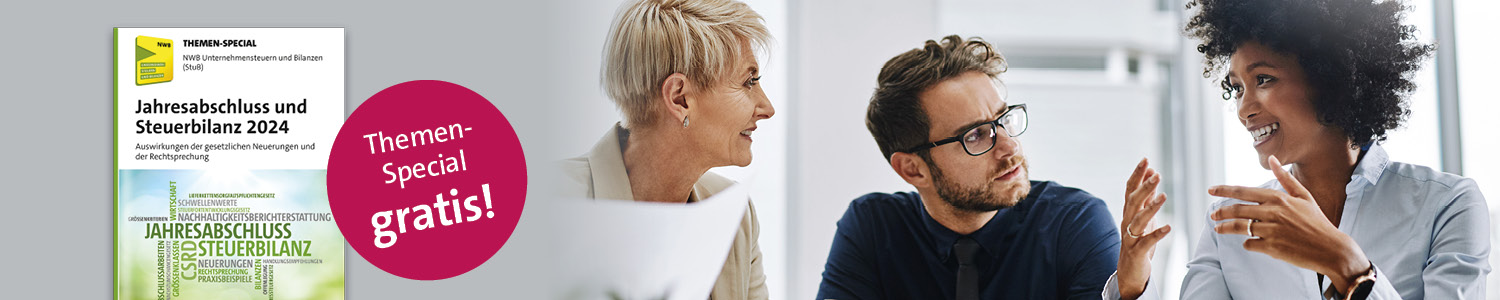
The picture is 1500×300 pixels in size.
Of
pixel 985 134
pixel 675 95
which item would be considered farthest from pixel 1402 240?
pixel 675 95

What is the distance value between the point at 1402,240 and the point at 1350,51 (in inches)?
14.8

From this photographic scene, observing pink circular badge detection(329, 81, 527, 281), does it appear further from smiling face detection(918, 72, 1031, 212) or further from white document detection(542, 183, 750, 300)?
smiling face detection(918, 72, 1031, 212)

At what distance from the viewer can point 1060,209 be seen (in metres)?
2.01

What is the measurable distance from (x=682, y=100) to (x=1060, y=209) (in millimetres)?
807

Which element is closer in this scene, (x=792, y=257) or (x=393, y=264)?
(x=393, y=264)

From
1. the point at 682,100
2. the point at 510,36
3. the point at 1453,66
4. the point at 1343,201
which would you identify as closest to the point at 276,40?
the point at 510,36

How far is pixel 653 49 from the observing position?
1.82m

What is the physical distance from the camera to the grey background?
1.93 meters

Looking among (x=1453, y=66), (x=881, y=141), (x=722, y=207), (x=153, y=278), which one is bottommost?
(x=153, y=278)

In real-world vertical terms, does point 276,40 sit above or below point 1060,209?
above

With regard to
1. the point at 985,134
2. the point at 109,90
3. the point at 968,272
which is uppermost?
the point at 109,90

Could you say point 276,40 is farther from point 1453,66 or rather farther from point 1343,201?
point 1453,66

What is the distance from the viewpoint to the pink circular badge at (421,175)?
195 cm

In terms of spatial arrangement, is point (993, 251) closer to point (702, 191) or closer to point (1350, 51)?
point (702, 191)
